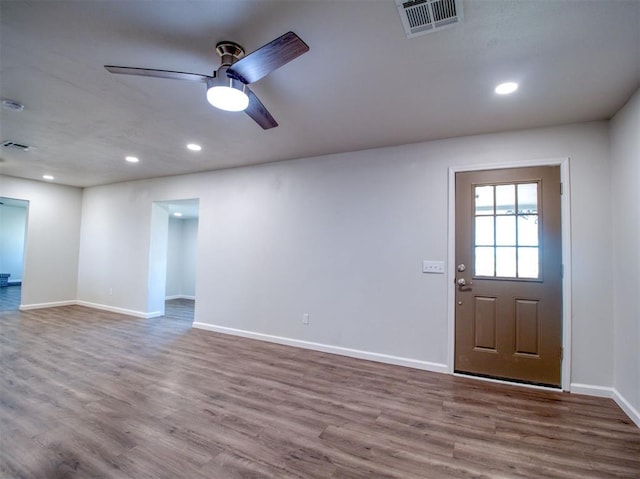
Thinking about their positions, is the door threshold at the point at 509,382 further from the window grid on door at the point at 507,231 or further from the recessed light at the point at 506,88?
the recessed light at the point at 506,88

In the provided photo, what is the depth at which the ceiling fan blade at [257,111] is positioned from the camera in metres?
2.04

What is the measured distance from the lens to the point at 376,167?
3660 mm

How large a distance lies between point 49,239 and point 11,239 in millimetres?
5646

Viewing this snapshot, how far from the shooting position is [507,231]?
3039 mm

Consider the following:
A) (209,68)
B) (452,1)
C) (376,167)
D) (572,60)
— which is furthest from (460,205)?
(209,68)

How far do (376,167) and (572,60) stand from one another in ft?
6.56

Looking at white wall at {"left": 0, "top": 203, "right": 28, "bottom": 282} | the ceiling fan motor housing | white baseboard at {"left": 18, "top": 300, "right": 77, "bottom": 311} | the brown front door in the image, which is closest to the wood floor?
the brown front door

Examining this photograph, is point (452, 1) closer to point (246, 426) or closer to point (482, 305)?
point (482, 305)

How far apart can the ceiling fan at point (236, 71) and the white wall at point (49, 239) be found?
20.3 ft

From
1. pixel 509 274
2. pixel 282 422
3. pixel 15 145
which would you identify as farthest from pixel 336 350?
pixel 15 145

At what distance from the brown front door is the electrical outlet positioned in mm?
181

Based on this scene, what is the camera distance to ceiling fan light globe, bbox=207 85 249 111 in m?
1.83

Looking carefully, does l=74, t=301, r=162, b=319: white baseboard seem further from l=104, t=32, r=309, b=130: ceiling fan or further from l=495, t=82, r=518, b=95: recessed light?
l=495, t=82, r=518, b=95: recessed light

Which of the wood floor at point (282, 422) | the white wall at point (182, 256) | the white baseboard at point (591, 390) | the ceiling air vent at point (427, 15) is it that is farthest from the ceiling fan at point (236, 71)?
A: the white wall at point (182, 256)
